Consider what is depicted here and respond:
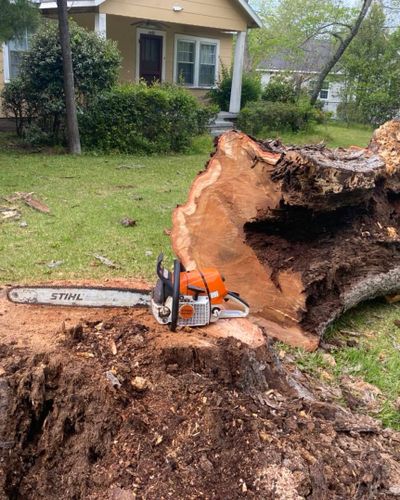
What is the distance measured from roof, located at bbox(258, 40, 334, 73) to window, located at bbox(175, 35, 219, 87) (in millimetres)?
14328

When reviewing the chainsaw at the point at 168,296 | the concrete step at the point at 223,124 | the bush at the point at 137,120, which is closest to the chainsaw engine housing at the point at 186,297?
the chainsaw at the point at 168,296

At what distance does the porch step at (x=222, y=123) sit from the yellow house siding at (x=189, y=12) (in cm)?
259

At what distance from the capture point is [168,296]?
9.43 ft

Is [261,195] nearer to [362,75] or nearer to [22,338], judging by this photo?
[22,338]

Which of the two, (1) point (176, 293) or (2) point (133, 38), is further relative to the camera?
(2) point (133, 38)

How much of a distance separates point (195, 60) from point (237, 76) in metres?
1.73

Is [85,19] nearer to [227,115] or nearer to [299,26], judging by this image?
[227,115]

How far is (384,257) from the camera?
4.54 meters

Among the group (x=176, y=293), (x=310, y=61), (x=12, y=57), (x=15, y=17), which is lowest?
(x=176, y=293)

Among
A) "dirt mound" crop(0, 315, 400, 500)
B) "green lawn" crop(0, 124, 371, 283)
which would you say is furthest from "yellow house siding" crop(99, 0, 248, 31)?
"dirt mound" crop(0, 315, 400, 500)

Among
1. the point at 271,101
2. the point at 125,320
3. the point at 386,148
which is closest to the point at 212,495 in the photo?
the point at 125,320

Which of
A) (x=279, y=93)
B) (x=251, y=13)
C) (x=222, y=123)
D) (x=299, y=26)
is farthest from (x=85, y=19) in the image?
(x=299, y=26)

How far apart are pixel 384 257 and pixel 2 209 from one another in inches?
187

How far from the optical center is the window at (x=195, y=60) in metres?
17.0
